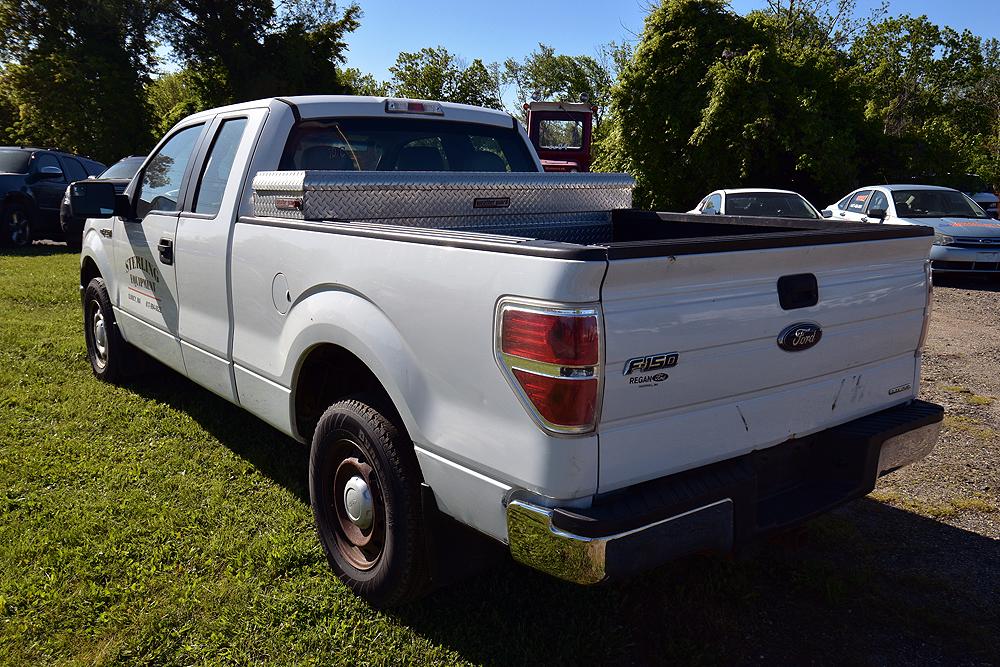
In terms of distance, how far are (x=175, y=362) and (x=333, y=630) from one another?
2.20 metres

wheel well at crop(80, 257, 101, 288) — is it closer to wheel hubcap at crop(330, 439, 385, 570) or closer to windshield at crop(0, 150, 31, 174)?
wheel hubcap at crop(330, 439, 385, 570)

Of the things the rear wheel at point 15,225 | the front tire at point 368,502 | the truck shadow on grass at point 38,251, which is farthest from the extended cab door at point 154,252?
the rear wheel at point 15,225

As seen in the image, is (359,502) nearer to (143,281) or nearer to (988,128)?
(143,281)

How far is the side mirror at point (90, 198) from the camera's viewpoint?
4629 millimetres

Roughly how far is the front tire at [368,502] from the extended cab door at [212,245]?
1.02m

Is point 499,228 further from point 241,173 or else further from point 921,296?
point 921,296

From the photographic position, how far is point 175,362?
4434mm

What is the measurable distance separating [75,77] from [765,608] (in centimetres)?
3310

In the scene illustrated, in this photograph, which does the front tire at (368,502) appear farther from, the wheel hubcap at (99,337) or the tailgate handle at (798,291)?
the wheel hubcap at (99,337)

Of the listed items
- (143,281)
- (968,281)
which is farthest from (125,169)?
(968,281)

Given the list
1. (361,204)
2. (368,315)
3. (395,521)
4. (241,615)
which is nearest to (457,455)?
(395,521)

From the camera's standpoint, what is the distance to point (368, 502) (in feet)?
9.41

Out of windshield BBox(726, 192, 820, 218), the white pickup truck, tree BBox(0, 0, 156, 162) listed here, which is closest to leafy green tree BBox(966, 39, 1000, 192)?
windshield BBox(726, 192, 820, 218)

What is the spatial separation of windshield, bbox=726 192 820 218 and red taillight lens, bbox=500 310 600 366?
33.5 ft
